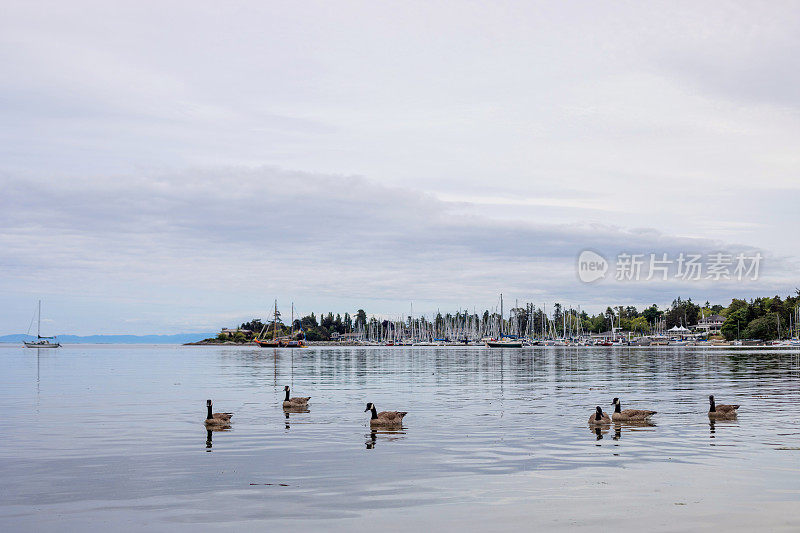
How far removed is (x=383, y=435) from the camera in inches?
1238

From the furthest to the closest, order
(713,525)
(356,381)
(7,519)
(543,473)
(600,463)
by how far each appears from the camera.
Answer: (356,381)
(600,463)
(543,473)
(7,519)
(713,525)

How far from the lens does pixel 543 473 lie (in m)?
22.4

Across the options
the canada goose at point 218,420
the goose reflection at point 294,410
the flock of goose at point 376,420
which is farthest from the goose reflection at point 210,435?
the goose reflection at point 294,410

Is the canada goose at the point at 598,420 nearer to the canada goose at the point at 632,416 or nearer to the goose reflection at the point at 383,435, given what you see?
the canada goose at the point at 632,416

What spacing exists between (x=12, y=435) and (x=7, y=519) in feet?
55.5

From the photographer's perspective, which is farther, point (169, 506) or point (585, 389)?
point (585, 389)

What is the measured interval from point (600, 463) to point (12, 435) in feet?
81.6

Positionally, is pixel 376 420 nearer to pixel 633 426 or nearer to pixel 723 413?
pixel 633 426

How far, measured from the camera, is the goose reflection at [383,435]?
96.7ft

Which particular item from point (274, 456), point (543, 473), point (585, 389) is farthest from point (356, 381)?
point (543, 473)

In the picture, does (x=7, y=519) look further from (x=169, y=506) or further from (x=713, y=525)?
(x=713, y=525)

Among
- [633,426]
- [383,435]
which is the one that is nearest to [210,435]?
[383,435]

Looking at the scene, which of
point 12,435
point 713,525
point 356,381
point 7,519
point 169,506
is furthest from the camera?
point 356,381

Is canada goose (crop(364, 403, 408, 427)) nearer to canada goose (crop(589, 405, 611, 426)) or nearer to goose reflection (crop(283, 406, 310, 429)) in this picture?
goose reflection (crop(283, 406, 310, 429))
